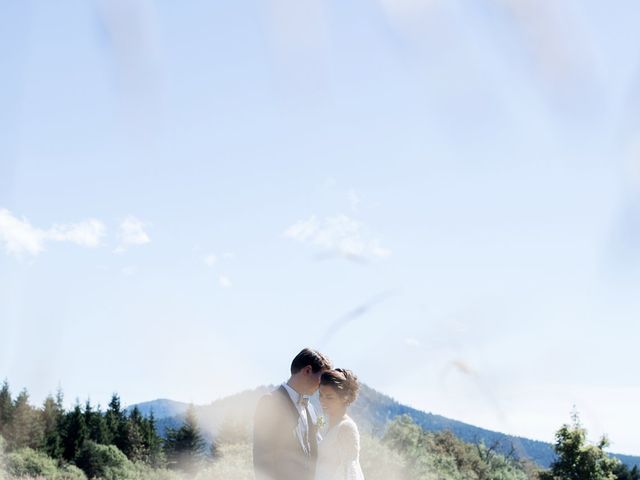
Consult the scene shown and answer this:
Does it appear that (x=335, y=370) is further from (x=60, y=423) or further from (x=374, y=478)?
(x=60, y=423)

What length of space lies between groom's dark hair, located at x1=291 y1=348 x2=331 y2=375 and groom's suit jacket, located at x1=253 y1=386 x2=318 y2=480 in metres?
0.23

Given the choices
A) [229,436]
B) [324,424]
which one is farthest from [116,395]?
[324,424]

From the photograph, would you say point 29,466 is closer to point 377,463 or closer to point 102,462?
point 102,462

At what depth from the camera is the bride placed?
684 centimetres

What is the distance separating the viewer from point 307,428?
663 centimetres

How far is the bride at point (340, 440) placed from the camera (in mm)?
6840

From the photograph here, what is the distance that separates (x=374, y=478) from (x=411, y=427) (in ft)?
92.8

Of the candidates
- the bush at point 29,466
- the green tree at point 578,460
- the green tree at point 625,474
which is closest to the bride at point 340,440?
the bush at point 29,466

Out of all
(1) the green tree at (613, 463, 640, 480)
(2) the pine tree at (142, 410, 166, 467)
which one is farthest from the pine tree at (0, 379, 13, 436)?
(1) the green tree at (613, 463, 640, 480)

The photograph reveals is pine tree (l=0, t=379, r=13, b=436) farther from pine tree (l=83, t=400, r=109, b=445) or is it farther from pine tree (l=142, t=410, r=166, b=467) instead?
pine tree (l=142, t=410, r=166, b=467)

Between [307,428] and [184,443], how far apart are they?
97.5 meters

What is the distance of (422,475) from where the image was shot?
3872cm

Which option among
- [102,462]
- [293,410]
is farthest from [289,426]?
[102,462]

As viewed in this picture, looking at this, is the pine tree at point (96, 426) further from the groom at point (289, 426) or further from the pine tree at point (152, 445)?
the groom at point (289, 426)
